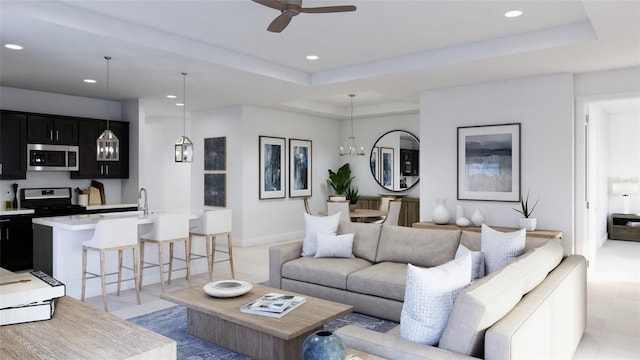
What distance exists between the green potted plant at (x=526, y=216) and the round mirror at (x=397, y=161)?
11.4ft

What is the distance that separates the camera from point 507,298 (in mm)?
2070

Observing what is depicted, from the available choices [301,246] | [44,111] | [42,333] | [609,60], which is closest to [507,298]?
[42,333]

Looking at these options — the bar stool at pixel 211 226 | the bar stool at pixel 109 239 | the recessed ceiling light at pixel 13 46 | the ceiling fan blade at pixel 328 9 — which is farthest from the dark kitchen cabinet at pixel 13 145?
the ceiling fan blade at pixel 328 9

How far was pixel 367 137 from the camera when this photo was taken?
31.8 feet

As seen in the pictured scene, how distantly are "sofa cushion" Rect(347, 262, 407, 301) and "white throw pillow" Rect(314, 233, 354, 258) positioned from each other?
45 centimetres

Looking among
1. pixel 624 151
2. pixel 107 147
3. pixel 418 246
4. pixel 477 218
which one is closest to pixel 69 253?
pixel 107 147

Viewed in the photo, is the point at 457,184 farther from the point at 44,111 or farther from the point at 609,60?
the point at 44,111

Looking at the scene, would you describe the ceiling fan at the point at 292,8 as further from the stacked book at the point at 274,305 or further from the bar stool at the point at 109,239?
the bar stool at the point at 109,239

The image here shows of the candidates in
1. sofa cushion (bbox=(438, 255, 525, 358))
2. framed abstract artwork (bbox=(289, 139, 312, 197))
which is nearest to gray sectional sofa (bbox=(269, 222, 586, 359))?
sofa cushion (bbox=(438, 255, 525, 358))

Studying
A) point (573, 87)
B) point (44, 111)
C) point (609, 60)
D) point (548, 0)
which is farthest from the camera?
point (44, 111)

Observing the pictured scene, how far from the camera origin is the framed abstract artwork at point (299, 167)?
877 cm

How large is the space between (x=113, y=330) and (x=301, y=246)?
3.73 metres

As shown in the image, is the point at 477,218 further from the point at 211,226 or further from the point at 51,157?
the point at 51,157

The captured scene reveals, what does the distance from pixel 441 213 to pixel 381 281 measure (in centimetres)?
245
